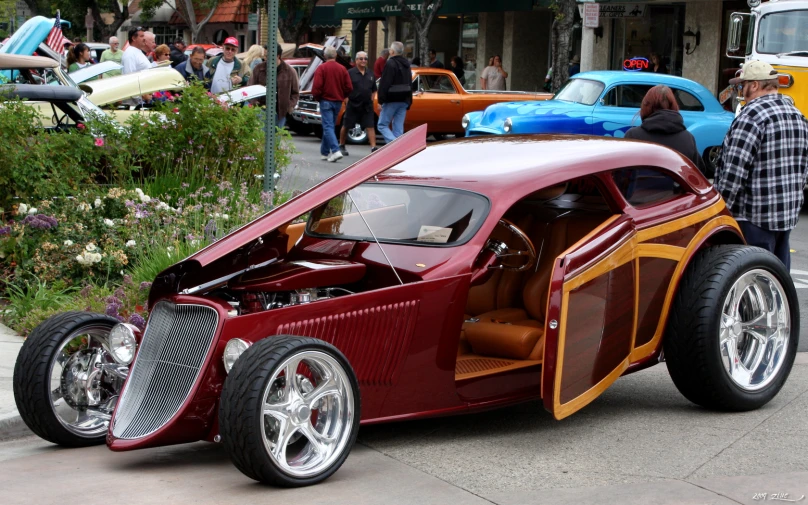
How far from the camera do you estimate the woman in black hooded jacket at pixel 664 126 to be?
8805 millimetres

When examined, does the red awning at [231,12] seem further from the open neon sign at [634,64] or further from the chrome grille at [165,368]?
the chrome grille at [165,368]

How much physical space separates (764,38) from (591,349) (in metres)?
11.8

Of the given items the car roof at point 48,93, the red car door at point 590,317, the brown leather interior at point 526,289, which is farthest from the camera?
the car roof at point 48,93

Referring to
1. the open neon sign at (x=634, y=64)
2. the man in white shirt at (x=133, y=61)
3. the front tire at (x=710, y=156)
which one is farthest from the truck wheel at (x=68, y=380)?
the open neon sign at (x=634, y=64)

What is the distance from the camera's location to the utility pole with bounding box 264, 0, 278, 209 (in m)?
8.13

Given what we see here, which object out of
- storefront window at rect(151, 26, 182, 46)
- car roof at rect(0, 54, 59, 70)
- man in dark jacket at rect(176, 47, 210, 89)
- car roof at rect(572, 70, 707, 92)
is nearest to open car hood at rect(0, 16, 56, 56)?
car roof at rect(0, 54, 59, 70)

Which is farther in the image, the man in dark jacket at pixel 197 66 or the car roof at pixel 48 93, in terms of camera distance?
the man in dark jacket at pixel 197 66

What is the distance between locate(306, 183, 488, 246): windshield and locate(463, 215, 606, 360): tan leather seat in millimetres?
625

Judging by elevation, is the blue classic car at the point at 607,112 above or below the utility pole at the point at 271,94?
below

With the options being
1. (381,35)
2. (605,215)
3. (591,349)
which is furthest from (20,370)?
(381,35)

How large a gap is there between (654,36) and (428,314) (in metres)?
26.0

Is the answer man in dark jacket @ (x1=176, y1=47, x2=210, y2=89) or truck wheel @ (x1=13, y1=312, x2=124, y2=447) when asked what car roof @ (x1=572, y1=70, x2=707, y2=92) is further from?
truck wheel @ (x1=13, y1=312, x2=124, y2=447)

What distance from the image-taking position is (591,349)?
528 centimetres

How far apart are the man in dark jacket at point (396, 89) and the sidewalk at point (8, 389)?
41.5 feet
